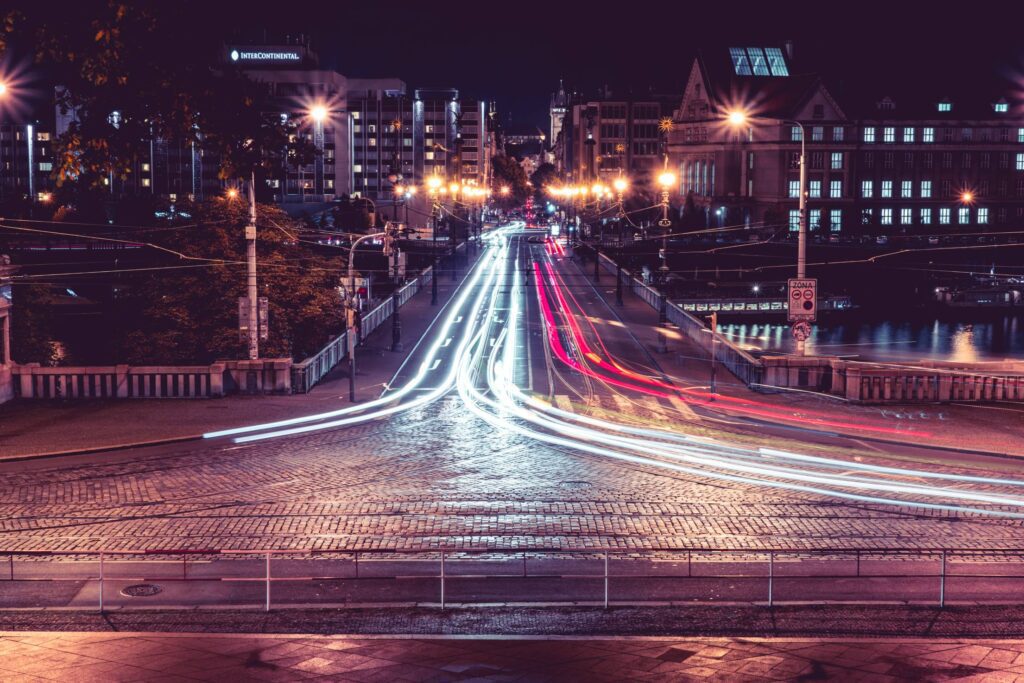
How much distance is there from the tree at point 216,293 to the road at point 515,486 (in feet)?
22.6

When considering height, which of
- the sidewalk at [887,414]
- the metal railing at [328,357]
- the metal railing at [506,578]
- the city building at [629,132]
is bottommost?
the metal railing at [506,578]

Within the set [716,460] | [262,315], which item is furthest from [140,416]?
[716,460]

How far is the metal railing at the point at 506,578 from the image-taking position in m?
15.0

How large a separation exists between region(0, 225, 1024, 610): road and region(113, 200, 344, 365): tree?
271 inches

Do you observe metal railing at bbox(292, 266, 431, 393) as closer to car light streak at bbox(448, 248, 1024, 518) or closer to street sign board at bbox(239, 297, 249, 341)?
street sign board at bbox(239, 297, 249, 341)

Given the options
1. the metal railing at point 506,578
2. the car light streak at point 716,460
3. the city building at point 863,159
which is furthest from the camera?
the city building at point 863,159

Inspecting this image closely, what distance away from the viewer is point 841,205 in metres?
114

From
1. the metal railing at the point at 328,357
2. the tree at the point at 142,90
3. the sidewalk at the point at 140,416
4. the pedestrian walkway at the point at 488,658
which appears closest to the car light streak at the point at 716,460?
the sidewalk at the point at 140,416

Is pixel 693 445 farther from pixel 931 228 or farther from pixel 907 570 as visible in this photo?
pixel 931 228

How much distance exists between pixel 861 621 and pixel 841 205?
107 meters

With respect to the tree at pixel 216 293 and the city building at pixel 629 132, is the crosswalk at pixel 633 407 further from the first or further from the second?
the city building at pixel 629 132

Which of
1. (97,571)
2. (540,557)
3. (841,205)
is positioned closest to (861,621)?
(540,557)

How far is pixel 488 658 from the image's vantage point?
40.4 ft

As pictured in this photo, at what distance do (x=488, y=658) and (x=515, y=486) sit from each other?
11032 millimetres
